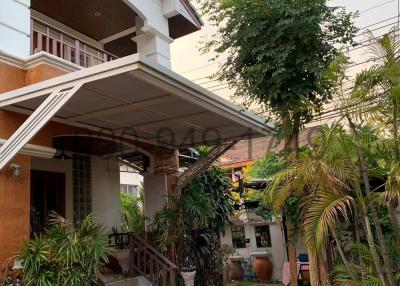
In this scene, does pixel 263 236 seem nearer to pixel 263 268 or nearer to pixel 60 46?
pixel 263 268

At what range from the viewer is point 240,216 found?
516 inches

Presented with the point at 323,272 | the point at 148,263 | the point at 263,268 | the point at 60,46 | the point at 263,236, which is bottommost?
the point at 263,268

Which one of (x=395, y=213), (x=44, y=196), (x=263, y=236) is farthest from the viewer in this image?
(x=263, y=236)

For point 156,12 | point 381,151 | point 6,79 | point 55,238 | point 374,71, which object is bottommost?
point 55,238

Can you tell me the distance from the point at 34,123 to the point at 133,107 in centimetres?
153

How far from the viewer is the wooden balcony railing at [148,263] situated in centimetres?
703

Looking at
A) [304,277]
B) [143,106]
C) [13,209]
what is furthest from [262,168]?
[13,209]

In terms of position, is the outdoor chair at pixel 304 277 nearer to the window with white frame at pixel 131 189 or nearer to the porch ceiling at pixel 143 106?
the porch ceiling at pixel 143 106

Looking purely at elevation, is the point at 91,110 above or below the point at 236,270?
above

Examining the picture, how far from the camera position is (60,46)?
620 centimetres

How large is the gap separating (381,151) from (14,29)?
17.5ft

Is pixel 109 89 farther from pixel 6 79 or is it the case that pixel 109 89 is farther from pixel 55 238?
pixel 55 238

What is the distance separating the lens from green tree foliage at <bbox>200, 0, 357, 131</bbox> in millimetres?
5785

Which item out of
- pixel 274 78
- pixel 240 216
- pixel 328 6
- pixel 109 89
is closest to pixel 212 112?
pixel 274 78
